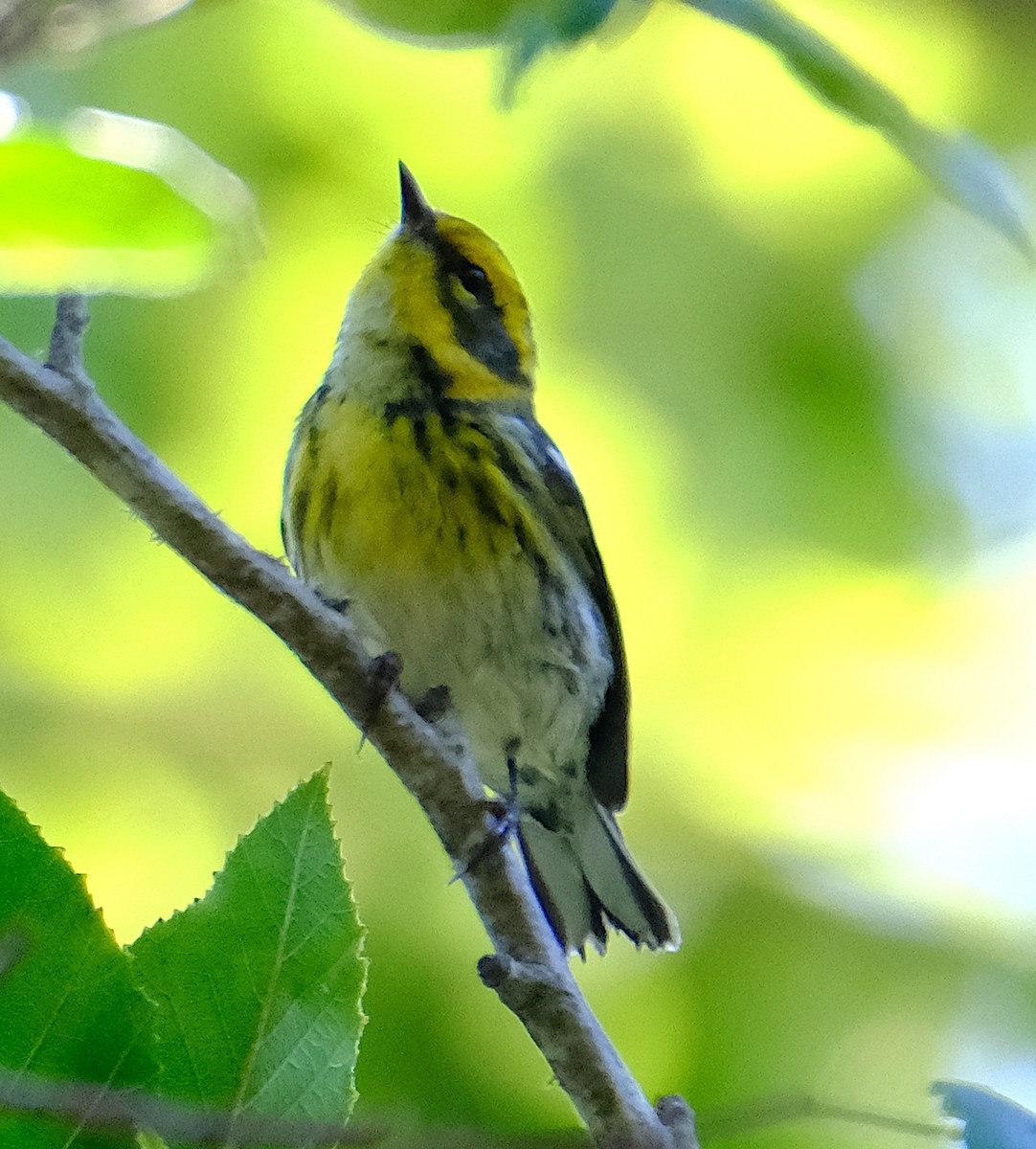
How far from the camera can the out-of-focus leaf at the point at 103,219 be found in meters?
0.59

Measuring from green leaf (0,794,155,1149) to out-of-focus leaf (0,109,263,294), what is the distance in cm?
21

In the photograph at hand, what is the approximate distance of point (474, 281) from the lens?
7.10 feet

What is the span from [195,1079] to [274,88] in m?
2.62

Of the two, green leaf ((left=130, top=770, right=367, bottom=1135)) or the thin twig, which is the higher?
the thin twig

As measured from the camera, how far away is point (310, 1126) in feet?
1.77

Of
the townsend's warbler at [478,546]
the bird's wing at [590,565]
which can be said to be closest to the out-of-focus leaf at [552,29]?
the townsend's warbler at [478,546]

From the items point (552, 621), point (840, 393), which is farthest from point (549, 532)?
point (840, 393)

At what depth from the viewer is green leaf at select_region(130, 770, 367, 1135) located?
0.59 meters

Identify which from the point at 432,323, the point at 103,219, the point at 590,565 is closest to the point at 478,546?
the point at 590,565

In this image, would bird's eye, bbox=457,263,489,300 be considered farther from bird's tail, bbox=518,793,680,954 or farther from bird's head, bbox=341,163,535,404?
bird's tail, bbox=518,793,680,954

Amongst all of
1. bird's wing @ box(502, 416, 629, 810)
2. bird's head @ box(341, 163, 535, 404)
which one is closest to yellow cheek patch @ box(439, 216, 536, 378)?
bird's head @ box(341, 163, 535, 404)

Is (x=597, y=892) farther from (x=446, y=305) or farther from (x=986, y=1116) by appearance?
(x=986, y=1116)

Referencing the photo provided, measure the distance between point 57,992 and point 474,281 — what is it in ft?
5.65

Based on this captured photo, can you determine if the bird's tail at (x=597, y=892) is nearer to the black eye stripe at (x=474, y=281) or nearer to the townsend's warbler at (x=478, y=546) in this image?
the townsend's warbler at (x=478, y=546)
